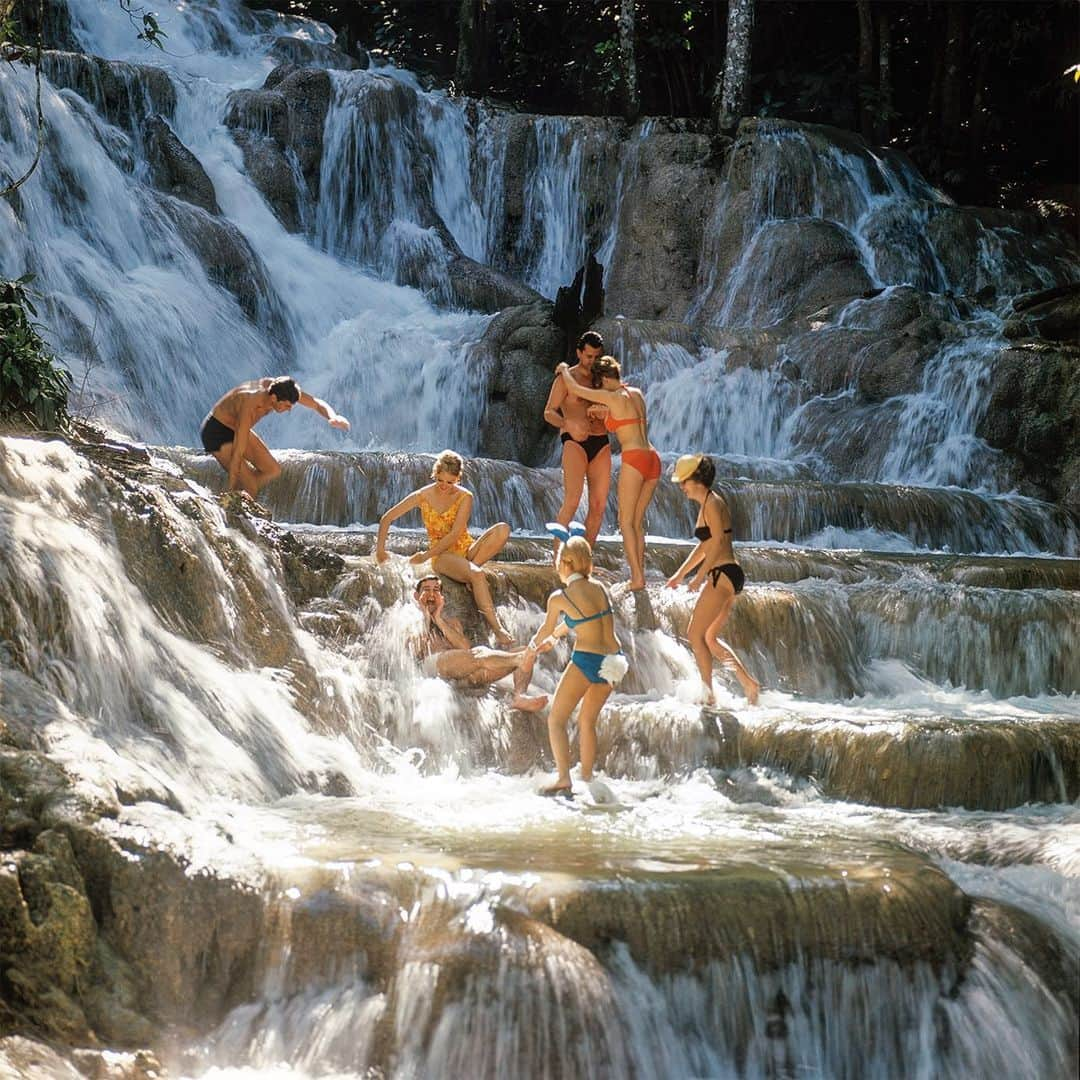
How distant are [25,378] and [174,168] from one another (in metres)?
11.9

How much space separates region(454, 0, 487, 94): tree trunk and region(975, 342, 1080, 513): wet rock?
45.0 feet

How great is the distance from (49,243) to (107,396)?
2601 millimetres

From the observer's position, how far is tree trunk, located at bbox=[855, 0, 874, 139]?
25344mm

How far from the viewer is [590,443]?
1055cm

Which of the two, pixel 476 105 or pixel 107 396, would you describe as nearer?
pixel 107 396

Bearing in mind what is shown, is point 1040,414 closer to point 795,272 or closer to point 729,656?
point 795,272

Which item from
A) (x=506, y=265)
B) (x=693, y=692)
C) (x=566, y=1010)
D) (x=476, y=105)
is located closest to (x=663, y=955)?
(x=566, y=1010)

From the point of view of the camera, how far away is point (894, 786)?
25.7 ft

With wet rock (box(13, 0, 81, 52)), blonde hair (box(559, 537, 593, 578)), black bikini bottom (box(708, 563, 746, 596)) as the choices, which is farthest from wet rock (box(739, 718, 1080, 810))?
wet rock (box(13, 0, 81, 52))

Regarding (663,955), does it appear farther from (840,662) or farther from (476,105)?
(476,105)

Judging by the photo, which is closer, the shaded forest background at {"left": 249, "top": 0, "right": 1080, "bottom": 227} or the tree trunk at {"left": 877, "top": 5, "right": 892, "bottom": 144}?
the tree trunk at {"left": 877, "top": 5, "right": 892, "bottom": 144}

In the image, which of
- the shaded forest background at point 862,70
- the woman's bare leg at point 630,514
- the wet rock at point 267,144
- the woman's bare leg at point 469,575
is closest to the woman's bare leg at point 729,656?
the woman's bare leg at point 630,514

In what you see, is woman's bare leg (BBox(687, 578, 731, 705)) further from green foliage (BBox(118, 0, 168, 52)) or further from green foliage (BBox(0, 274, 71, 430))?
green foliage (BBox(118, 0, 168, 52))

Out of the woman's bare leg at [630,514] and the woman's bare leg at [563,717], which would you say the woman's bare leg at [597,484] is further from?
the woman's bare leg at [563,717]
